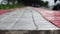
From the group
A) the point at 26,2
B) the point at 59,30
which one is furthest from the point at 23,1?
the point at 59,30

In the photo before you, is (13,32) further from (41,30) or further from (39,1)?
(39,1)

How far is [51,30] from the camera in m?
3.28

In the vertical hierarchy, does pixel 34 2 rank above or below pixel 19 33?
below

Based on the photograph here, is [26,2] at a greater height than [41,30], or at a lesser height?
lesser

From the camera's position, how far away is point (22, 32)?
3213 mm

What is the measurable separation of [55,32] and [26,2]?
3743cm

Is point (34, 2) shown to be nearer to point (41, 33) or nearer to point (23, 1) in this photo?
point (23, 1)

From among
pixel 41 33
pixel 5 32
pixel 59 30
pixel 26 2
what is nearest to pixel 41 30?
pixel 41 33

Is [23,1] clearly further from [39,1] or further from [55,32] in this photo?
[55,32]

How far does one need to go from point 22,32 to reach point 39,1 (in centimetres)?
3829

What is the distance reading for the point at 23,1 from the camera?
4100cm

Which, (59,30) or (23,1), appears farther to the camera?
(23,1)

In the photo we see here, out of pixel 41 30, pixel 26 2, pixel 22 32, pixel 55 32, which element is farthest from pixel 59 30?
pixel 26 2

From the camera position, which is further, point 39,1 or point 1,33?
point 39,1
